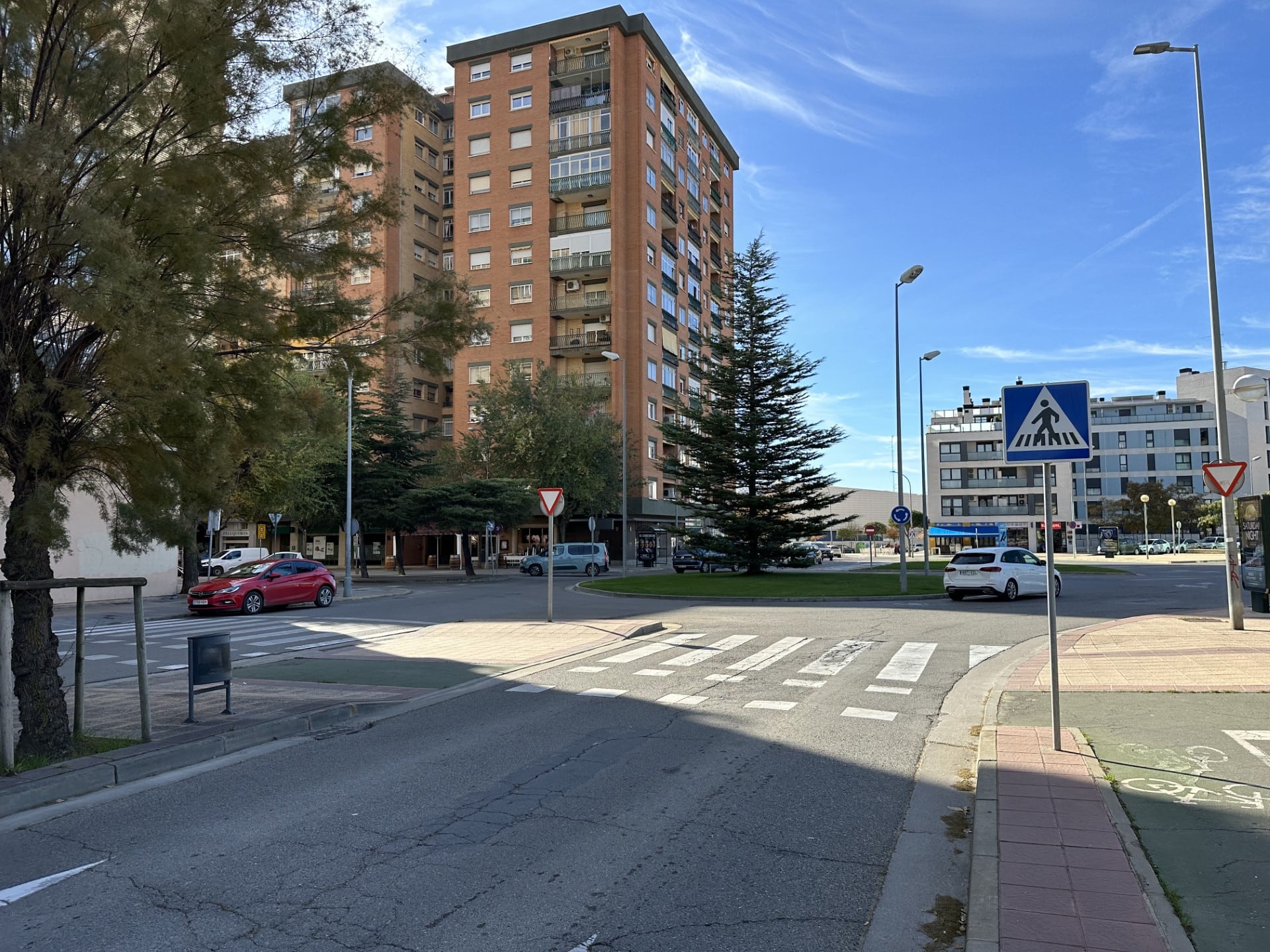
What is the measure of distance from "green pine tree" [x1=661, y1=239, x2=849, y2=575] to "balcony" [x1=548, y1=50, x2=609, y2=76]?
28741mm

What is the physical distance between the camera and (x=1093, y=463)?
103 metres

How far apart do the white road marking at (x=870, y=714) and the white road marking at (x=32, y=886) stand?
21.6 feet

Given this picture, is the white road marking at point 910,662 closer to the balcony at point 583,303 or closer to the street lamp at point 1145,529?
the balcony at point 583,303

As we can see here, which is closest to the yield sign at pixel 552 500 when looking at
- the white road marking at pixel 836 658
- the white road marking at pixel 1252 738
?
the white road marking at pixel 836 658

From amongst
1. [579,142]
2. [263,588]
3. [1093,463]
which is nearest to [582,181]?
[579,142]

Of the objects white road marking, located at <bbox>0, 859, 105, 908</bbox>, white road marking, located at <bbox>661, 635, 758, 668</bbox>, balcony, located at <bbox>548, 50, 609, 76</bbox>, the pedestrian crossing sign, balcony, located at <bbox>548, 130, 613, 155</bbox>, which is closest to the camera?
white road marking, located at <bbox>0, 859, 105, 908</bbox>

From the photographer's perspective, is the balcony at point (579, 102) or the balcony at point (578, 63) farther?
the balcony at point (578, 63)

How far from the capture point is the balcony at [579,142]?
57719 millimetres

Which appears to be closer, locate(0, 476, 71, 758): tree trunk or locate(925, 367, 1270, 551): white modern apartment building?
locate(0, 476, 71, 758): tree trunk

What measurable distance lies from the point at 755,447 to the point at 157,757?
102 feet

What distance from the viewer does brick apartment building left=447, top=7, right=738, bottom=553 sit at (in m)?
57.8

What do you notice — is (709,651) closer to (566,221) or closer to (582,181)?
(582,181)

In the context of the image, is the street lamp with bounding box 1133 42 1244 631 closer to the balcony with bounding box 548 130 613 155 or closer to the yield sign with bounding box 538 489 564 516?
the yield sign with bounding box 538 489 564 516

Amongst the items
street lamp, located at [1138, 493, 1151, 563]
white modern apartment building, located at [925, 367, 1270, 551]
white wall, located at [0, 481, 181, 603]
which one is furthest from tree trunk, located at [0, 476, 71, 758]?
white modern apartment building, located at [925, 367, 1270, 551]
